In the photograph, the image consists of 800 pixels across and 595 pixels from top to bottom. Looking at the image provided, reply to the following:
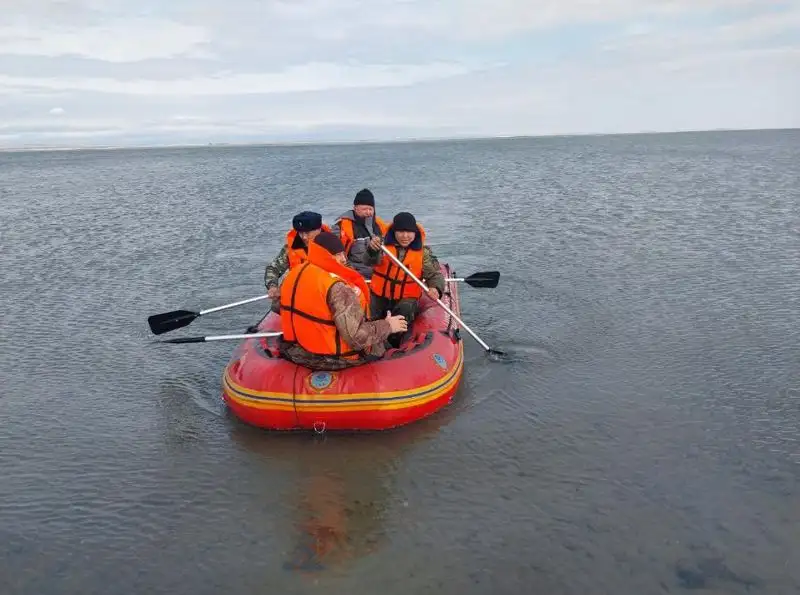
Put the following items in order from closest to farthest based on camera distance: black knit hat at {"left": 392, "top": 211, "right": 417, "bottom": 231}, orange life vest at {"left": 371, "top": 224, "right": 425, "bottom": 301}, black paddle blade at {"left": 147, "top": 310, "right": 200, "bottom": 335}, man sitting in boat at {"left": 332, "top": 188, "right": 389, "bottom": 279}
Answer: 1. black paddle blade at {"left": 147, "top": 310, "right": 200, "bottom": 335}
2. black knit hat at {"left": 392, "top": 211, "right": 417, "bottom": 231}
3. orange life vest at {"left": 371, "top": 224, "right": 425, "bottom": 301}
4. man sitting in boat at {"left": 332, "top": 188, "right": 389, "bottom": 279}

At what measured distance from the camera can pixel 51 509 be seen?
5.12 metres

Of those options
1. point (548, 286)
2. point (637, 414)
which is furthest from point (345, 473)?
point (548, 286)

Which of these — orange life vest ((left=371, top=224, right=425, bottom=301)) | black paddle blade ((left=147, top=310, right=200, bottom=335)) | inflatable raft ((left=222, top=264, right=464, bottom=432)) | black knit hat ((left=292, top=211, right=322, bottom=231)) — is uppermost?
black knit hat ((left=292, top=211, right=322, bottom=231))

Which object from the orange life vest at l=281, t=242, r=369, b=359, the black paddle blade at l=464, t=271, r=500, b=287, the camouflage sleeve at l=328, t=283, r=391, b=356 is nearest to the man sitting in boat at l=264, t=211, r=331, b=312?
the orange life vest at l=281, t=242, r=369, b=359

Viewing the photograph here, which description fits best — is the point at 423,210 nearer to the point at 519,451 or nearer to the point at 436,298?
the point at 436,298

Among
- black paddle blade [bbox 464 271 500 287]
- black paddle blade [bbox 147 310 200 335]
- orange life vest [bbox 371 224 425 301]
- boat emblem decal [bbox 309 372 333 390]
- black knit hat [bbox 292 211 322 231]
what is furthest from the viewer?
black paddle blade [bbox 464 271 500 287]

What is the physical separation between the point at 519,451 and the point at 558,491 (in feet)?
2.24

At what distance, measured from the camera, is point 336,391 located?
5.95 m

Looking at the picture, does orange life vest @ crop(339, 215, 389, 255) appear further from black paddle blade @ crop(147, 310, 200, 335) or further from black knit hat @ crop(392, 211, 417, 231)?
black paddle blade @ crop(147, 310, 200, 335)

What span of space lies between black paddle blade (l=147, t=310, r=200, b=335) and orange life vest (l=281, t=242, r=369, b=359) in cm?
177

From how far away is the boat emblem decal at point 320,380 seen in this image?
5961 mm

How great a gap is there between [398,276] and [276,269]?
135 centimetres

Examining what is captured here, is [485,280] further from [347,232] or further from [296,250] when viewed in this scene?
[296,250]

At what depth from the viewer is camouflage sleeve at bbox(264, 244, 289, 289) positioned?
23.8 feet
